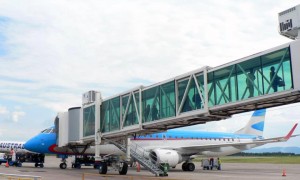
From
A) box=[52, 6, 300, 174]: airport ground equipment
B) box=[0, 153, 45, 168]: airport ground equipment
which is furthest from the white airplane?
box=[52, 6, 300, 174]: airport ground equipment

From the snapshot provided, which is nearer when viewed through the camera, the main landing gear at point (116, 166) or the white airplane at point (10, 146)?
the main landing gear at point (116, 166)

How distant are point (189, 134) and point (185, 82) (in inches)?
776

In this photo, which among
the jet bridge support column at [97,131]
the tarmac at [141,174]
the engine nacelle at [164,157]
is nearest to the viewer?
the tarmac at [141,174]

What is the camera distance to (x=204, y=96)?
1518 cm

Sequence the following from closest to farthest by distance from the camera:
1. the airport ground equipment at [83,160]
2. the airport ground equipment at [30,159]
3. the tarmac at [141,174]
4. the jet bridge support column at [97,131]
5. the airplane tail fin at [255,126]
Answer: the tarmac at [141,174], the jet bridge support column at [97,131], the airport ground equipment at [83,160], the airport ground equipment at [30,159], the airplane tail fin at [255,126]

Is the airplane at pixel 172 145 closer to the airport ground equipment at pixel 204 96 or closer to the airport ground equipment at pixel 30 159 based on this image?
the airport ground equipment at pixel 30 159

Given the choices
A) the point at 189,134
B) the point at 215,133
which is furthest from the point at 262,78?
the point at 215,133

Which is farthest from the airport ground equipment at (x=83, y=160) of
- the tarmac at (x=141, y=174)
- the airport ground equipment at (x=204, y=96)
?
the airport ground equipment at (x=204, y=96)

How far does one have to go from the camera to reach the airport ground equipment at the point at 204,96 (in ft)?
39.9

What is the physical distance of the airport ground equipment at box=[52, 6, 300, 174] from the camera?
479 inches

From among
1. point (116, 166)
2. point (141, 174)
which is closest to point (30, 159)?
point (116, 166)

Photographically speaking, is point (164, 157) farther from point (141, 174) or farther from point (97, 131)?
point (97, 131)

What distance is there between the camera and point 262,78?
1302cm

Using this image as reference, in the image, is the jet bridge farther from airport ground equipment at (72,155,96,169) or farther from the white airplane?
Result: the white airplane
